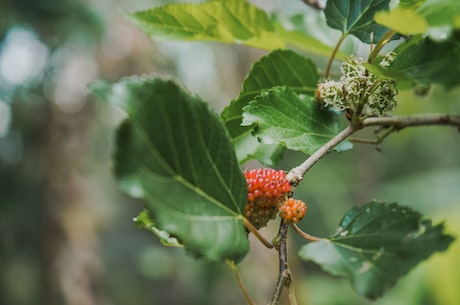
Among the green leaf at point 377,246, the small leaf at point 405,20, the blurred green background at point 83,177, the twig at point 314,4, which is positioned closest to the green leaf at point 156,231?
the green leaf at point 377,246

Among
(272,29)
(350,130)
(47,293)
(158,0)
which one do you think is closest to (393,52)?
(350,130)

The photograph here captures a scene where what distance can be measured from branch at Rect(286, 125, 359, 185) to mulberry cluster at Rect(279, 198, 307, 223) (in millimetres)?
18

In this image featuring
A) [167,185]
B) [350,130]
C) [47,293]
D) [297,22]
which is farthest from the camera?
[47,293]

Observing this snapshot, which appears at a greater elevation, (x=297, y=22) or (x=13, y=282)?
(x=297, y=22)

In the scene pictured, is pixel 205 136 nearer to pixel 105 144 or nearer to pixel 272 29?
pixel 272 29

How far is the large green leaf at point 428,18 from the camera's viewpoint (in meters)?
0.31

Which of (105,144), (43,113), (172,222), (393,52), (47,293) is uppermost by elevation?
(393,52)

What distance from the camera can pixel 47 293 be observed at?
2736 millimetres

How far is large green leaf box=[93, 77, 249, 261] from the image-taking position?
0.90 feet

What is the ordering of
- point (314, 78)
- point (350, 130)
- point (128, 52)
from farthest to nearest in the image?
point (128, 52) → point (314, 78) → point (350, 130)

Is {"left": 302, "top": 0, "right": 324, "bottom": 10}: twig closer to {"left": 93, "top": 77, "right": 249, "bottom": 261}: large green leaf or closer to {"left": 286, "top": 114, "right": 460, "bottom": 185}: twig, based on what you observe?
{"left": 286, "top": 114, "right": 460, "bottom": 185}: twig

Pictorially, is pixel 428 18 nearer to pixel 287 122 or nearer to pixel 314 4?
pixel 287 122

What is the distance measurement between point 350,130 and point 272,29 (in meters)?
0.21

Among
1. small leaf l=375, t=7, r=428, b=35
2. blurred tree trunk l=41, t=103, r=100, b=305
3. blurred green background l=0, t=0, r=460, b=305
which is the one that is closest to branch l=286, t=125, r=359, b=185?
small leaf l=375, t=7, r=428, b=35
